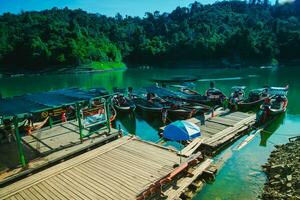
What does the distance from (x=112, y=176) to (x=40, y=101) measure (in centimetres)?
498

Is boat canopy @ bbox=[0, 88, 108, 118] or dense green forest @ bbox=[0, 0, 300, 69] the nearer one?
boat canopy @ bbox=[0, 88, 108, 118]

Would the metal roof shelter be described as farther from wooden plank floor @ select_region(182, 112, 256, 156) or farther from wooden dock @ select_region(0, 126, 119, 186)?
wooden plank floor @ select_region(182, 112, 256, 156)

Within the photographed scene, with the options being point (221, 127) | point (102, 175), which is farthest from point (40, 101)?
point (221, 127)

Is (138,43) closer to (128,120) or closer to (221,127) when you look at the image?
(128,120)

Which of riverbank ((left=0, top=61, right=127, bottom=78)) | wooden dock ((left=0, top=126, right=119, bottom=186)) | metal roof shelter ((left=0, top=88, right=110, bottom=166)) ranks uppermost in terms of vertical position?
metal roof shelter ((left=0, top=88, right=110, bottom=166))

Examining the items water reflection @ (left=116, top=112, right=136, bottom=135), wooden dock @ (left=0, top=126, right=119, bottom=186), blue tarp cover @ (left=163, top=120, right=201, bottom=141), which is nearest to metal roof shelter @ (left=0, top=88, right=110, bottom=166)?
wooden dock @ (left=0, top=126, right=119, bottom=186)

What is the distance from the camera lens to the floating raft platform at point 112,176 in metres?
9.29

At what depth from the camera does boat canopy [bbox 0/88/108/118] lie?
1039 cm

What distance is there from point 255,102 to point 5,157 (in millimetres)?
22010

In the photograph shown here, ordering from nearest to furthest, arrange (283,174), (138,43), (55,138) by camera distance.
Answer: (283,174), (55,138), (138,43)

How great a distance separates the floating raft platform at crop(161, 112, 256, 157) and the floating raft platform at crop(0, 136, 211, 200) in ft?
4.85

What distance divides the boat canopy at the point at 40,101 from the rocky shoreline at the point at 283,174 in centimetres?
918

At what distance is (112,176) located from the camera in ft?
33.9

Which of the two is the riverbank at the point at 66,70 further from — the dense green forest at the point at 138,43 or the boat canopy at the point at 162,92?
the boat canopy at the point at 162,92
